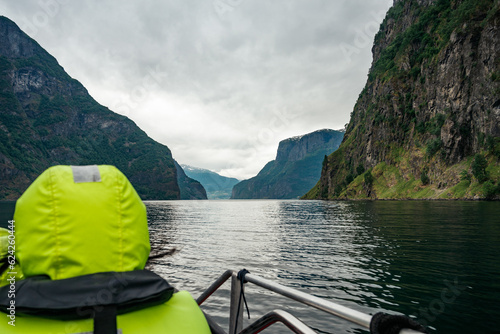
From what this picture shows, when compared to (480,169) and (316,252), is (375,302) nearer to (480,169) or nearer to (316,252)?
(316,252)

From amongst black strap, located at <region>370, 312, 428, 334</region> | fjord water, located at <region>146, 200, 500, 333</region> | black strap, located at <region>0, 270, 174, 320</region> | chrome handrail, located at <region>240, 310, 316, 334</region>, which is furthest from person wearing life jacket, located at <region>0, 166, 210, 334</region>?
fjord water, located at <region>146, 200, 500, 333</region>

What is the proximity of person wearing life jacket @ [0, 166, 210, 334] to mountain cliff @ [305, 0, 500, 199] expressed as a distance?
81.3 metres

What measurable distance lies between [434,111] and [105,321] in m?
123

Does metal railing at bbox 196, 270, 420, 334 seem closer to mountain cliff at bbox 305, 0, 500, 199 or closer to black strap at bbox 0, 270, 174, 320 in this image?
black strap at bbox 0, 270, 174, 320

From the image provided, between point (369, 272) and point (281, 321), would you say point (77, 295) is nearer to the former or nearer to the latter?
point (281, 321)

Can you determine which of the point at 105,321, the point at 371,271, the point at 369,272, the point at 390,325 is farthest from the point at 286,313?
the point at 371,271

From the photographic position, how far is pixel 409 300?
9812mm

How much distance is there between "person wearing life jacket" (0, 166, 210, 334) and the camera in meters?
1.73

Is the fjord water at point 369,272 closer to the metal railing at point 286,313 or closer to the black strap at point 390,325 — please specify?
the metal railing at point 286,313

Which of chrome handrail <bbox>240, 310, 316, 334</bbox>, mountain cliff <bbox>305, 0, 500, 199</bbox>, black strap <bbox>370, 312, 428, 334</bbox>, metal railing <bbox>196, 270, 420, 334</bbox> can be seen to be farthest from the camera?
mountain cliff <bbox>305, 0, 500, 199</bbox>

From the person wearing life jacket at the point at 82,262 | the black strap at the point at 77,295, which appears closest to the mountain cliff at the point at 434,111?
the person wearing life jacket at the point at 82,262

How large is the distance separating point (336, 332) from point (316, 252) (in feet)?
36.2

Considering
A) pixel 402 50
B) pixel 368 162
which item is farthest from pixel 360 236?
A: pixel 402 50

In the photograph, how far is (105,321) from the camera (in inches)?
67.9
